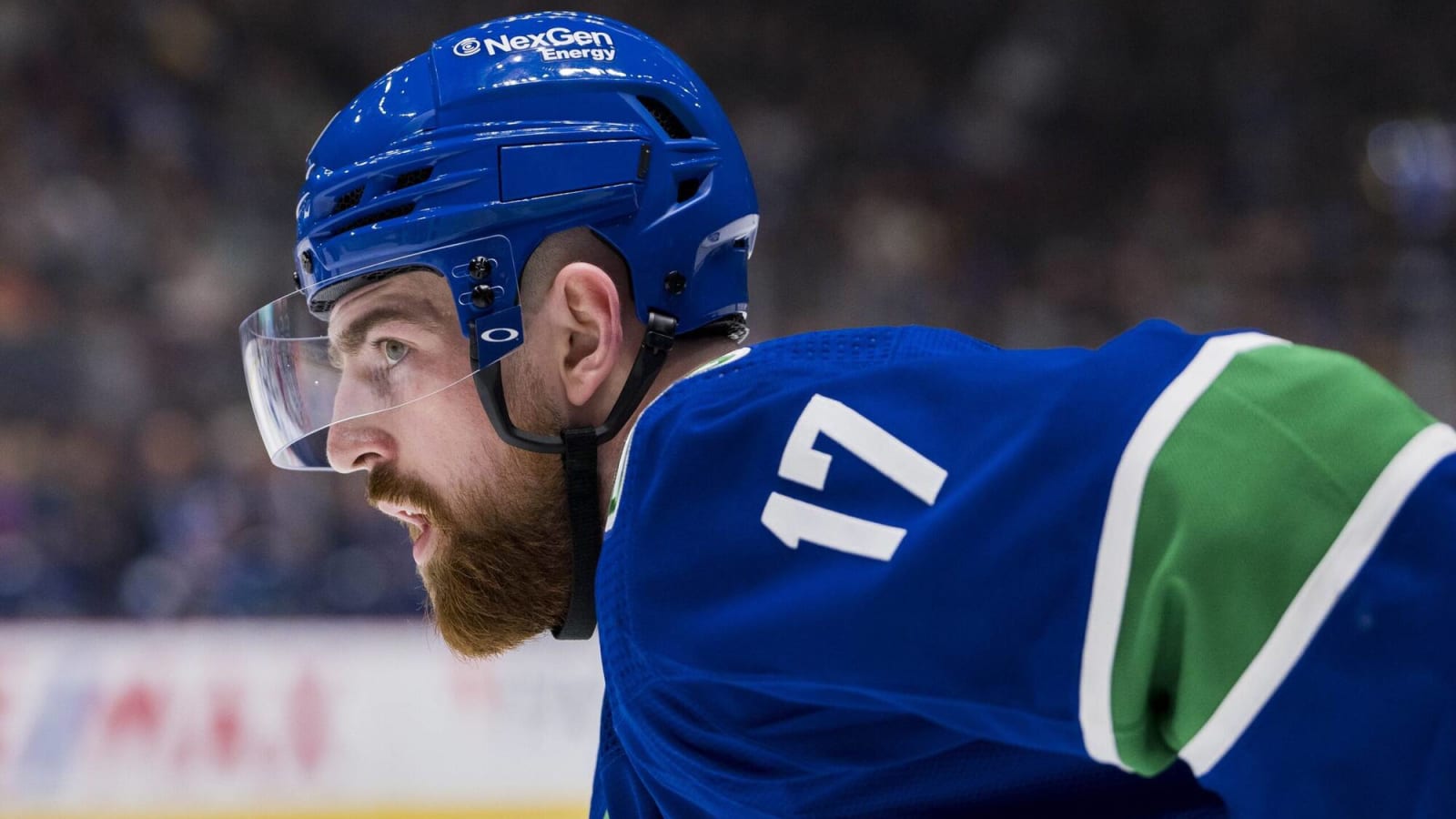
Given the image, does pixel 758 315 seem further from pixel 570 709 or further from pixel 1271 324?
pixel 570 709

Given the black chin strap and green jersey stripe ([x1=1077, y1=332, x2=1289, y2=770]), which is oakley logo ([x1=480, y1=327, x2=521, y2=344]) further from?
green jersey stripe ([x1=1077, y1=332, x2=1289, y2=770])

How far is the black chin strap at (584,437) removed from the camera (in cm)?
138

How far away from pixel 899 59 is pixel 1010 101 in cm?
69

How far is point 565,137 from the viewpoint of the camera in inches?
55.4

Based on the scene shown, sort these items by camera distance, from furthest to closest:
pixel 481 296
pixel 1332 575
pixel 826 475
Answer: pixel 481 296 < pixel 826 475 < pixel 1332 575

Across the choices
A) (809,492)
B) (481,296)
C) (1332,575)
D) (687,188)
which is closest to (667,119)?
(687,188)

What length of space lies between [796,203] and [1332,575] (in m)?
6.37

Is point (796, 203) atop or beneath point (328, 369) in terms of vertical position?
beneath

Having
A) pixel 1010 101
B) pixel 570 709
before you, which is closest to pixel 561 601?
pixel 570 709

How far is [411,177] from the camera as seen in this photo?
142cm

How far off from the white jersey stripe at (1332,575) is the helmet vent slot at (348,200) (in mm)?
1023

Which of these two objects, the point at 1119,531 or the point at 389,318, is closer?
the point at 1119,531

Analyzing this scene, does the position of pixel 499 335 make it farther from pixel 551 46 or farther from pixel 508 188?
pixel 551 46

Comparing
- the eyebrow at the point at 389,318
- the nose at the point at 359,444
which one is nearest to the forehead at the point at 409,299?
the eyebrow at the point at 389,318
